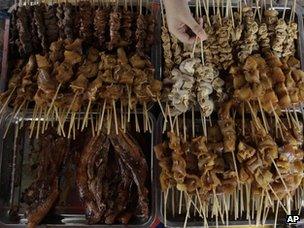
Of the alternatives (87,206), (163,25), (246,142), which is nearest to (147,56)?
(163,25)

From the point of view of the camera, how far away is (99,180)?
2.94 meters

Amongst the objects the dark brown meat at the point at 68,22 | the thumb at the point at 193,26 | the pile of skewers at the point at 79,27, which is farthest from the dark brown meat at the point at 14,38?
the thumb at the point at 193,26

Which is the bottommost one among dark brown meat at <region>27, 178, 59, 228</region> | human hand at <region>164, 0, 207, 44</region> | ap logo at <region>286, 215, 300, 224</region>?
ap logo at <region>286, 215, 300, 224</region>

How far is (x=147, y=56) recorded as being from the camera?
3164 mm

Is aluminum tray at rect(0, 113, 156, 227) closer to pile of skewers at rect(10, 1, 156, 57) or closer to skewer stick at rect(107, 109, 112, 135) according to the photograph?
skewer stick at rect(107, 109, 112, 135)

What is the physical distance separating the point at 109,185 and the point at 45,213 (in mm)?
488

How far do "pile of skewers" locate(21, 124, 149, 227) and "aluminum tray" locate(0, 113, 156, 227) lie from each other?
70 millimetres

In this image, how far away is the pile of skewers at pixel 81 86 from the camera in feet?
9.50

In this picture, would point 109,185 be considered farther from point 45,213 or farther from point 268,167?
point 268,167

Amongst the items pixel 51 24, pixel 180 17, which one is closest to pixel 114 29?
pixel 51 24

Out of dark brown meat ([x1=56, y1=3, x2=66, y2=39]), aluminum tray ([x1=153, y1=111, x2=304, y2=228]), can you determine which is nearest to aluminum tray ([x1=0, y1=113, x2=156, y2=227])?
aluminum tray ([x1=153, y1=111, x2=304, y2=228])

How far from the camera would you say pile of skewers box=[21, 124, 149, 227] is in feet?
9.54

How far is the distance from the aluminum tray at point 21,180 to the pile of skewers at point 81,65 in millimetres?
200

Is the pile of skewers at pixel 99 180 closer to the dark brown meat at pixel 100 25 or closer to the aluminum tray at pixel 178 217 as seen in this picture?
the aluminum tray at pixel 178 217
